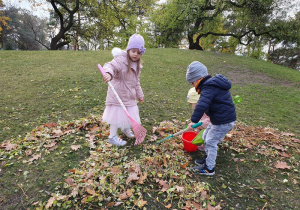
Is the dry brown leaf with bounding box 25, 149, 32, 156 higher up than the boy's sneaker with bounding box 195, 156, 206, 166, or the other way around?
the dry brown leaf with bounding box 25, 149, 32, 156

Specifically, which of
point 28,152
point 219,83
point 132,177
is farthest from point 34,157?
point 219,83

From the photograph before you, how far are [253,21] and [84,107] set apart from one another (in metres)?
14.7

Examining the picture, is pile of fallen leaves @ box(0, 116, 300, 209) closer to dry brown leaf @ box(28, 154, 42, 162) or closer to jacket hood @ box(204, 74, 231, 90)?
dry brown leaf @ box(28, 154, 42, 162)

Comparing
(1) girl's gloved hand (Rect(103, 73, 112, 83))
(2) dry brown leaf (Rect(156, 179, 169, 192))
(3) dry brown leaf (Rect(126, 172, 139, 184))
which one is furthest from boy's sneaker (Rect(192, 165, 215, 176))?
(1) girl's gloved hand (Rect(103, 73, 112, 83))

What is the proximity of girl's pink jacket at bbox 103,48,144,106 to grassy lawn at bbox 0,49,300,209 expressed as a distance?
90cm

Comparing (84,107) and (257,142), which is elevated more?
(84,107)

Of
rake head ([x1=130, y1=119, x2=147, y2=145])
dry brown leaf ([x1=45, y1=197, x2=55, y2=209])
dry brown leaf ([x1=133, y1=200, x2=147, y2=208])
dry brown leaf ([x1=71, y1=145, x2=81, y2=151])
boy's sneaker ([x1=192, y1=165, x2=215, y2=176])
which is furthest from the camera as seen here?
dry brown leaf ([x1=71, y1=145, x2=81, y2=151])

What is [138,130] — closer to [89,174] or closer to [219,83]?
[89,174]

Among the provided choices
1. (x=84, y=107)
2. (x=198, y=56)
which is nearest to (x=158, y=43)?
(x=198, y=56)

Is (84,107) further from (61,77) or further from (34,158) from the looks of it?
(61,77)

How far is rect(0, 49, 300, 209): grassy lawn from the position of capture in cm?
240

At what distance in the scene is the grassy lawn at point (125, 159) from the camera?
7.88 feet

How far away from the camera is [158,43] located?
23.5 meters

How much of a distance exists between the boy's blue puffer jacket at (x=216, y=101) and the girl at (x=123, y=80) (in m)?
1.15
